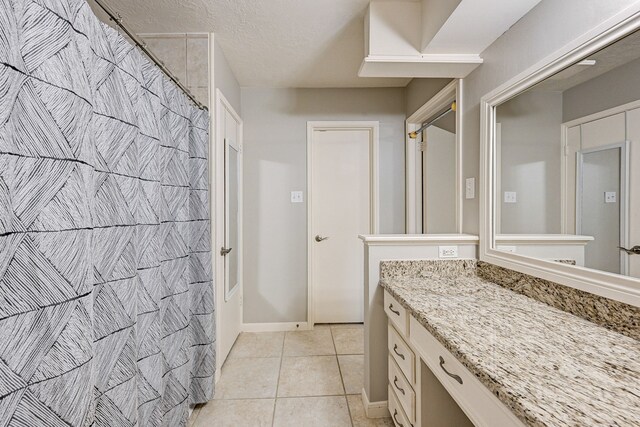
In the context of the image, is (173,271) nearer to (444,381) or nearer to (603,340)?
(444,381)

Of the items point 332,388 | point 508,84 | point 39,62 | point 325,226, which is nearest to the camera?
point 39,62

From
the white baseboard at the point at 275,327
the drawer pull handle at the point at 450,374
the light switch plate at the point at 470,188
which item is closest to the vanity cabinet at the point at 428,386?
the drawer pull handle at the point at 450,374

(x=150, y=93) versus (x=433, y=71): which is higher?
(x=433, y=71)

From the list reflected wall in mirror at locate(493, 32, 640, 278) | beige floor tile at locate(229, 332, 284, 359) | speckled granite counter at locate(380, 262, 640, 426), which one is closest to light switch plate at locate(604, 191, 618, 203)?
reflected wall in mirror at locate(493, 32, 640, 278)

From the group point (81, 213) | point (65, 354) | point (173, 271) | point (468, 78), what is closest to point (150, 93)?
point (81, 213)

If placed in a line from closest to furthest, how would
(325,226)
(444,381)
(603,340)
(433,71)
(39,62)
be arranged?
(39,62), (603,340), (444,381), (433,71), (325,226)

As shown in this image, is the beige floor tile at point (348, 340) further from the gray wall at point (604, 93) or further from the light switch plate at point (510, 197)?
the gray wall at point (604, 93)

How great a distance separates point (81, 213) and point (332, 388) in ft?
6.19

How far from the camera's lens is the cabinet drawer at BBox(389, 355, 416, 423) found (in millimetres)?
1324

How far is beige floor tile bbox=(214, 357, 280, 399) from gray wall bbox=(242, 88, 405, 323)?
2.16 ft

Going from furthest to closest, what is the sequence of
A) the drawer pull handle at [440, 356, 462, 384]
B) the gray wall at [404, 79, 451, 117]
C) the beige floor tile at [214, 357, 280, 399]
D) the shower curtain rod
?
the gray wall at [404, 79, 451, 117]
the beige floor tile at [214, 357, 280, 399]
the shower curtain rod
the drawer pull handle at [440, 356, 462, 384]

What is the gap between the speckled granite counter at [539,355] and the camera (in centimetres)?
62

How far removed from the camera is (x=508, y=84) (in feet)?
4.89

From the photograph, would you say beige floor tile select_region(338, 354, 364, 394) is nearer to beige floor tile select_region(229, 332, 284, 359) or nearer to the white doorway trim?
beige floor tile select_region(229, 332, 284, 359)
